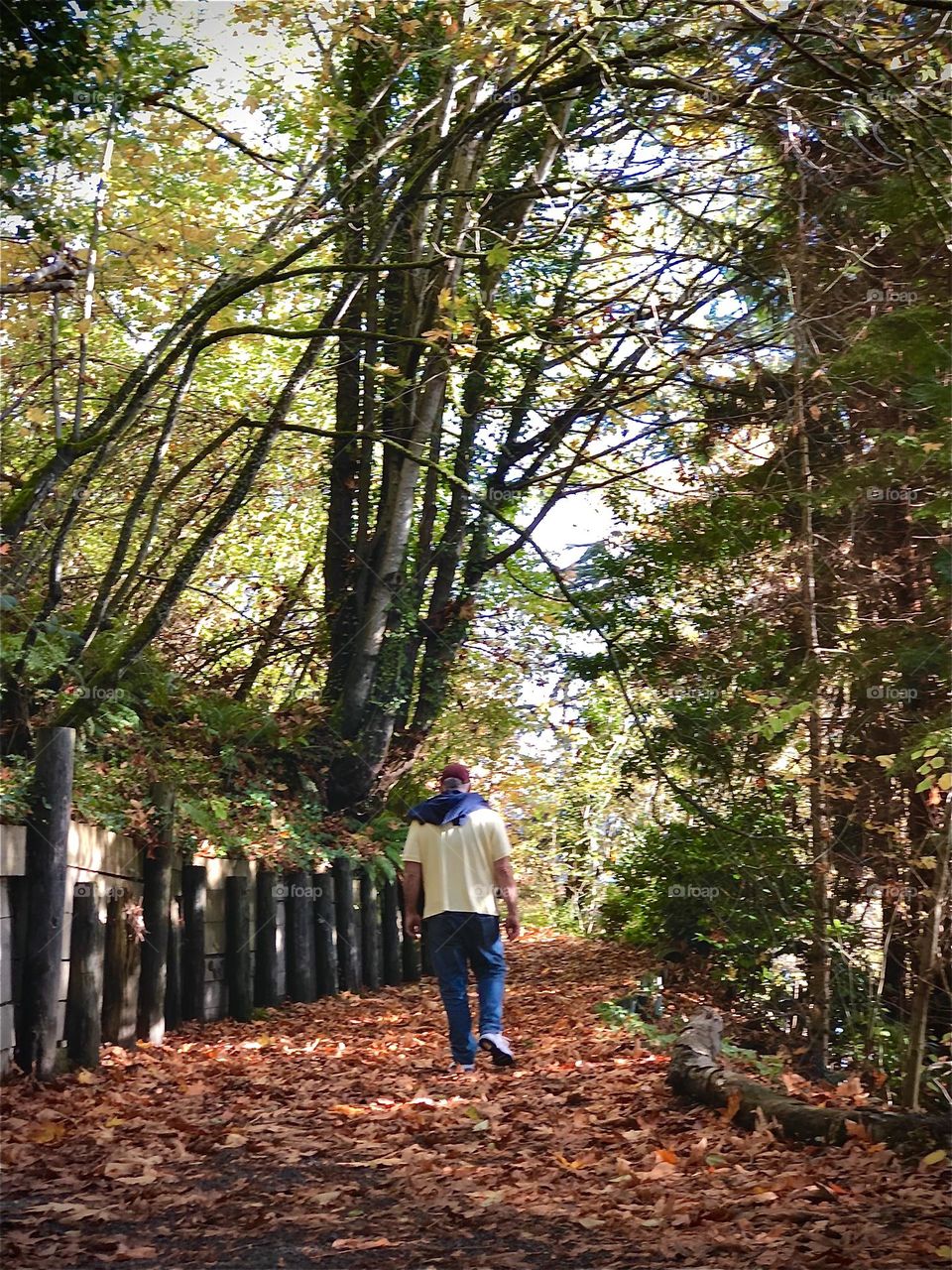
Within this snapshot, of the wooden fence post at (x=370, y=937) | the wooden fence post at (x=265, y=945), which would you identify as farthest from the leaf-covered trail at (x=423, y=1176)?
the wooden fence post at (x=370, y=937)

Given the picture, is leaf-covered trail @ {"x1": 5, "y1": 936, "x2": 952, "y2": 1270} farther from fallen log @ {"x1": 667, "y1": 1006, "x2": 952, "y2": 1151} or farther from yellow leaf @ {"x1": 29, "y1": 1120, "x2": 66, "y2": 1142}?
fallen log @ {"x1": 667, "y1": 1006, "x2": 952, "y2": 1151}

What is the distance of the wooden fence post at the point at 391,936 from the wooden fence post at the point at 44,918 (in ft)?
22.0

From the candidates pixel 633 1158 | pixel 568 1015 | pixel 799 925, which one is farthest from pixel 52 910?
pixel 799 925

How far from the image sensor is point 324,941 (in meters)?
12.2

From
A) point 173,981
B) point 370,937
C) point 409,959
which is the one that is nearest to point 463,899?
point 173,981

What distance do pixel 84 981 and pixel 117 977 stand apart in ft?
2.24

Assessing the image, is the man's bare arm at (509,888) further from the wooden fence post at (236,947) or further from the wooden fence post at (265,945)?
the wooden fence post at (265,945)

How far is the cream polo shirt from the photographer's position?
8320 millimetres

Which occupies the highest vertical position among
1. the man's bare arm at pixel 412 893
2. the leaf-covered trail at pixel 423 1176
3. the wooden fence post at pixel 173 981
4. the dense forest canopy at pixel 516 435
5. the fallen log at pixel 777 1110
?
the dense forest canopy at pixel 516 435

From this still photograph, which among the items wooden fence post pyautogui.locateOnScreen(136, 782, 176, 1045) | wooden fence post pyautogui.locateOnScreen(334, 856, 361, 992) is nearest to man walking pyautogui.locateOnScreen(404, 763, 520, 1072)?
wooden fence post pyautogui.locateOnScreen(136, 782, 176, 1045)

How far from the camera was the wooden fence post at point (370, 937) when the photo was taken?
13195 millimetres

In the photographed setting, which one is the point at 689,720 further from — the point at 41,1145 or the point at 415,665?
the point at 41,1145

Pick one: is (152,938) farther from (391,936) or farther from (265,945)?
(391,936)

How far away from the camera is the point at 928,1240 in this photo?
4.39m
